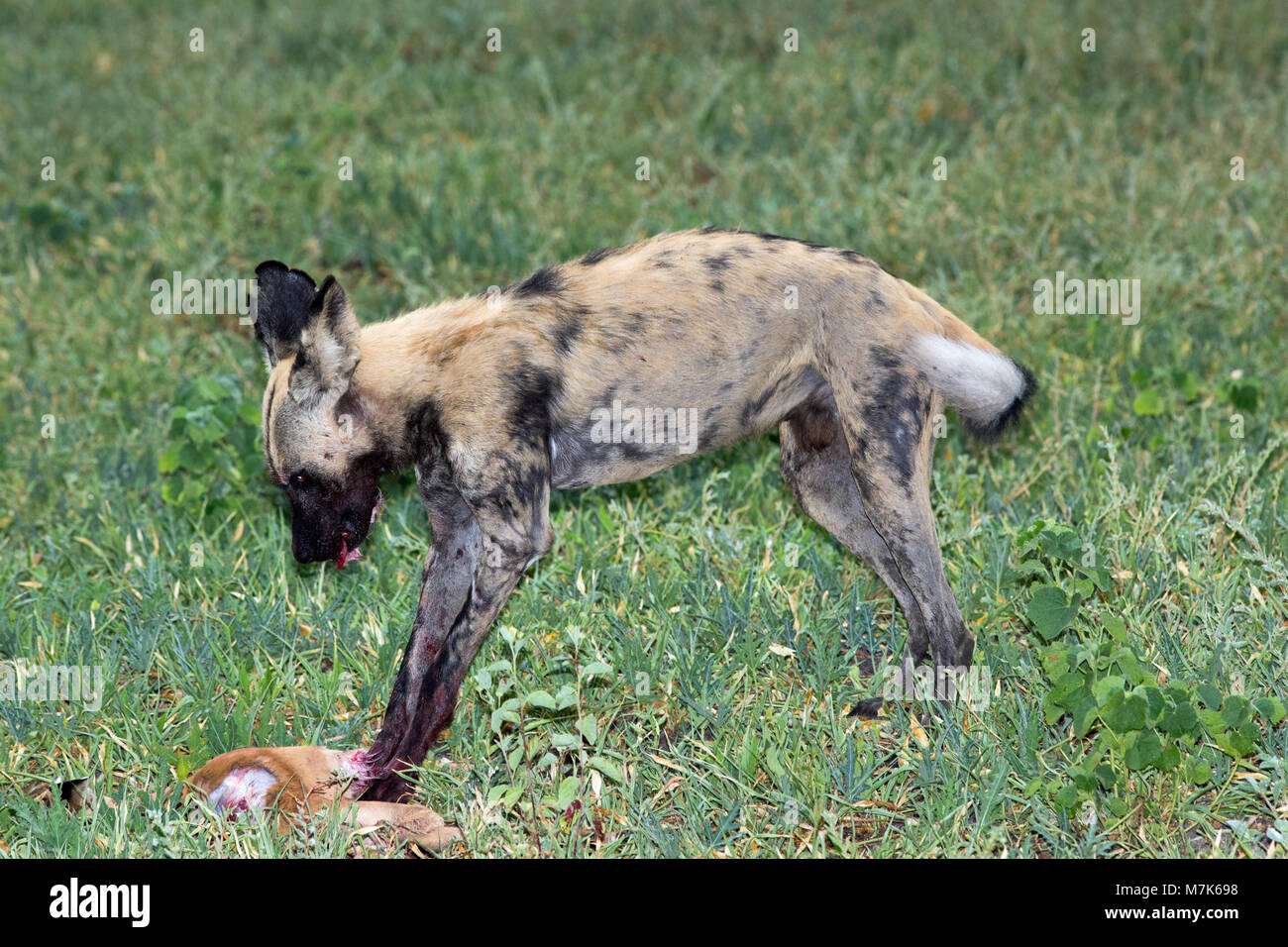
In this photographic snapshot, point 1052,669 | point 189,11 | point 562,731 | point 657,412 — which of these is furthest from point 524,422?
point 189,11

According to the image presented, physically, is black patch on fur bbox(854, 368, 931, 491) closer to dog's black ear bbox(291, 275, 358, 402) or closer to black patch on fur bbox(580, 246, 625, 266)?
black patch on fur bbox(580, 246, 625, 266)

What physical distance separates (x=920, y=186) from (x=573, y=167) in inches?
80.4

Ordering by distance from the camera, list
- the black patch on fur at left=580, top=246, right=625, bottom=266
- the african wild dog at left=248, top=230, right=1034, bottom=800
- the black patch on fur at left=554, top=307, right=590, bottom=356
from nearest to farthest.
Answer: the african wild dog at left=248, top=230, right=1034, bottom=800 < the black patch on fur at left=554, top=307, right=590, bottom=356 < the black patch on fur at left=580, top=246, right=625, bottom=266

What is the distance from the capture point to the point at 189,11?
11805 mm

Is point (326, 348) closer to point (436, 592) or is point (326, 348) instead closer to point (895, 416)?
point (436, 592)

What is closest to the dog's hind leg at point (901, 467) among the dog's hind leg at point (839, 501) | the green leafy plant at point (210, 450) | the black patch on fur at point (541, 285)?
the dog's hind leg at point (839, 501)

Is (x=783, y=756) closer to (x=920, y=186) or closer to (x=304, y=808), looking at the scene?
(x=304, y=808)

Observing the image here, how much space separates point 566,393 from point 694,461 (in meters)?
1.78

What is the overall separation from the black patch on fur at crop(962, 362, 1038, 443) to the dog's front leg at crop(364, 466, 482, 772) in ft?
5.28

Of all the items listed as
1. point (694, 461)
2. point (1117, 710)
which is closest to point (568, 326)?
point (694, 461)

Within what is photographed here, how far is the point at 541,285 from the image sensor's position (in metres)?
4.17

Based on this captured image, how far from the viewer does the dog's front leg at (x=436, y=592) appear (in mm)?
4082

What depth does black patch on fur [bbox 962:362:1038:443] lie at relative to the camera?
13.8 feet

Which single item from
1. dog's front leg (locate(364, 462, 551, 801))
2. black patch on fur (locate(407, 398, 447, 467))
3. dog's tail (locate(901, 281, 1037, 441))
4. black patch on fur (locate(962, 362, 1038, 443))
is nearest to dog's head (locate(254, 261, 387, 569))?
black patch on fur (locate(407, 398, 447, 467))
